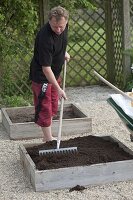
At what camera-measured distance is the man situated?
4785 mm

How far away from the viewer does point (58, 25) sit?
4.77 meters

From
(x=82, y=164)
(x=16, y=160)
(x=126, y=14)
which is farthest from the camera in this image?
(x=126, y=14)

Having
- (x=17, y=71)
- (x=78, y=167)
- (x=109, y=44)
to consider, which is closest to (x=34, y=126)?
(x=78, y=167)

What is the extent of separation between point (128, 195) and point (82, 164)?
504 mm

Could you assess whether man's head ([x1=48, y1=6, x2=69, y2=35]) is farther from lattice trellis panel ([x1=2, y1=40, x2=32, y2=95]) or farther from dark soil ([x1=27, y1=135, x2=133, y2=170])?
lattice trellis panel ([x1=2, y1=40, x2=32, y2=95])

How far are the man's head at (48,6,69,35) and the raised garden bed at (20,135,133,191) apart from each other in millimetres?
1110

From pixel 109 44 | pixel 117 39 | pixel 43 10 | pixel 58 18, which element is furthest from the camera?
pixel 109 44

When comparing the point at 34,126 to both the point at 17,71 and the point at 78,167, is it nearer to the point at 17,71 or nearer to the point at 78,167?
the point at 78,167

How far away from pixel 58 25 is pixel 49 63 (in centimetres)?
37

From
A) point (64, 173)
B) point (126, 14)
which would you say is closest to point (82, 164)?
point (64, 173)

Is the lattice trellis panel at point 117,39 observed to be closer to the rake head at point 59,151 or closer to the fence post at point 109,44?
the fence post at point 109,44

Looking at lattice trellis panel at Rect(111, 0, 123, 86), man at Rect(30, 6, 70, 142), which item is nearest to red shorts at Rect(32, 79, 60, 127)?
man at Rect(30, 6, 70, 142)

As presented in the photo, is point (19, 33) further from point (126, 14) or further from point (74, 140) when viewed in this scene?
point (74, 140)

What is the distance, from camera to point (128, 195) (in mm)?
4203
